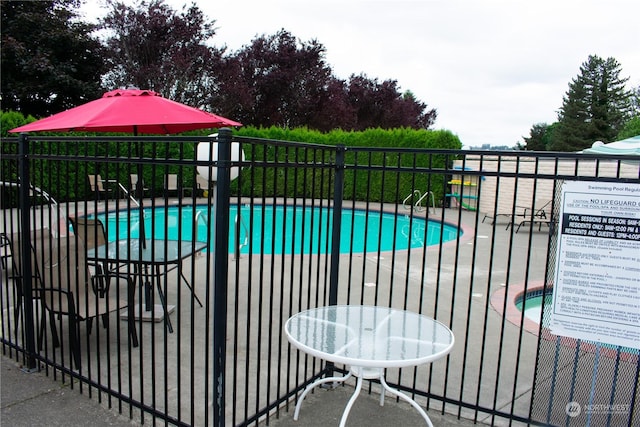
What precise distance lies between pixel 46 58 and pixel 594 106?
49.5 metres

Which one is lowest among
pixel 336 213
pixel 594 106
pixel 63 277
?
pixel 63 277

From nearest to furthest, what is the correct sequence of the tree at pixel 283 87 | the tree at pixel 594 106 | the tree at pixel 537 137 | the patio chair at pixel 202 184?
the patio chair at pixel 202 184 → the tree at pixel 283 87 → the tree at pixel 594 106 → the tree at pixel 537 137

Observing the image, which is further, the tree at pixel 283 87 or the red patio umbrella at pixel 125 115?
the tree at pixel 283 87

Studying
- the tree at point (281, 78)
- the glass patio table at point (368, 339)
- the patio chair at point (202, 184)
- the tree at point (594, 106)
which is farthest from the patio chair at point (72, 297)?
the tree at point (594, 106)

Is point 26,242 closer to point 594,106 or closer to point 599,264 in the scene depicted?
point 599,264

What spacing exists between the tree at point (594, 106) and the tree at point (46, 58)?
45.2 meters

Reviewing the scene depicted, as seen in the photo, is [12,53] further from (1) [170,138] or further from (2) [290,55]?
(1) [170,138]

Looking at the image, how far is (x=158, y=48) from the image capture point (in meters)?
20.2

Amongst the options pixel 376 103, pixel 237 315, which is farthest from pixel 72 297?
pixel 376 103

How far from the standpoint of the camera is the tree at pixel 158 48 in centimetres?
1962

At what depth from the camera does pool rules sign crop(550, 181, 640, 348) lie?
212 cm

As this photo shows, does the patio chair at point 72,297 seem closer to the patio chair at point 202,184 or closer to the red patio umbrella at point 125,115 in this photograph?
the red patio umbrella at point 125,115

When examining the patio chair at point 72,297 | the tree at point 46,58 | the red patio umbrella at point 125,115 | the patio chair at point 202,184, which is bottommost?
the patio chair at point 72,297

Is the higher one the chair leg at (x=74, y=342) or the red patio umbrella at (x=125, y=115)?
the red patio umbrella at (x=125, y=115)
